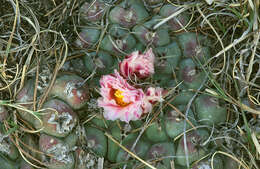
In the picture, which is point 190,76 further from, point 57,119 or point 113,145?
point 57,119

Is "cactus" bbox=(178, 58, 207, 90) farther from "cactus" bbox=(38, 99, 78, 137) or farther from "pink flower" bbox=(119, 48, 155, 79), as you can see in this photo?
"cactus" bbox=(38, 99, 78, 137)

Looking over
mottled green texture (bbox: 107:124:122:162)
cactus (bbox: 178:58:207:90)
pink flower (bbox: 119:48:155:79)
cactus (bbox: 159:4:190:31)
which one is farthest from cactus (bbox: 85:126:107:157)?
cactus (bbox: 159:4:190:31)

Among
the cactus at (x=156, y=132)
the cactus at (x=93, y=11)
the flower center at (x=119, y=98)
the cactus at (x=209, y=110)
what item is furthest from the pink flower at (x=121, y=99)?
the cactus at (x=93, y=11)

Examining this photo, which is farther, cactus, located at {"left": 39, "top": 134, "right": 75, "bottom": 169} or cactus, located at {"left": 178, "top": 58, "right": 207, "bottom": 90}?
cactus, located at {"left": 178, "top": 58, "right": 207, "bottom": 90}

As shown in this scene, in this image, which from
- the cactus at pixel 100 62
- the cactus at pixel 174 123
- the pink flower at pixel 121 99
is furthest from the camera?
the cactus at pixel 100 62

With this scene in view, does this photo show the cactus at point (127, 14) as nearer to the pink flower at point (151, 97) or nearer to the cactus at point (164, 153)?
the pink flower at point (151, 97)

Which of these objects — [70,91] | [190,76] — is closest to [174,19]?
[190,76]
